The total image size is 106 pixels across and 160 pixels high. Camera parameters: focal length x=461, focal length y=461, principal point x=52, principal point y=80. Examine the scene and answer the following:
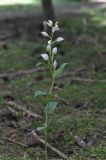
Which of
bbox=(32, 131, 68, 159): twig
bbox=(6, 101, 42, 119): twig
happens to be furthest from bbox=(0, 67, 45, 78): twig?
bbox=(32, 131, 68, 159): twig

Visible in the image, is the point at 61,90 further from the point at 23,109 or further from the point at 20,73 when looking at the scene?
the point at 20,73

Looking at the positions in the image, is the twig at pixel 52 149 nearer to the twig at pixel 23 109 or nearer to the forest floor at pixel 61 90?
the forest floor at pixel 61 90

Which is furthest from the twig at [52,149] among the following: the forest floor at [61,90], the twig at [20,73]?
the twig at [20,73]

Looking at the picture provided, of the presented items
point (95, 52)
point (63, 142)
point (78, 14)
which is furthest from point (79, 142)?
point (78, 14)

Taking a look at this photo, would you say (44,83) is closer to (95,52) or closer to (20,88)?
(20,88)

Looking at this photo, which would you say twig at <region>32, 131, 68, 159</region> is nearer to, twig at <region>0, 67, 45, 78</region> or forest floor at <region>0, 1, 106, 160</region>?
forest floor at <region>0, 1, 106, 160</region>

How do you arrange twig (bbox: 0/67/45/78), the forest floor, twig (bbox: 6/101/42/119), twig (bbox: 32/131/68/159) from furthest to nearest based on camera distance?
twig (bbox: 0/67/45/78) < twig (bbox: 6/101/42/119) < the forest floor < twig (bbox: 32/131/68/159)

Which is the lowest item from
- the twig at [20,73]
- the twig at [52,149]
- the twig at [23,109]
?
the twig at [20,73]

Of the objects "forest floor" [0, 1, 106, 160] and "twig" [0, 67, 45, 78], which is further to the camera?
"twig" [0, 67, 45, 78]

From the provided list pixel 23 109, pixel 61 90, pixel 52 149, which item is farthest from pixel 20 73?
pixel 52 149
